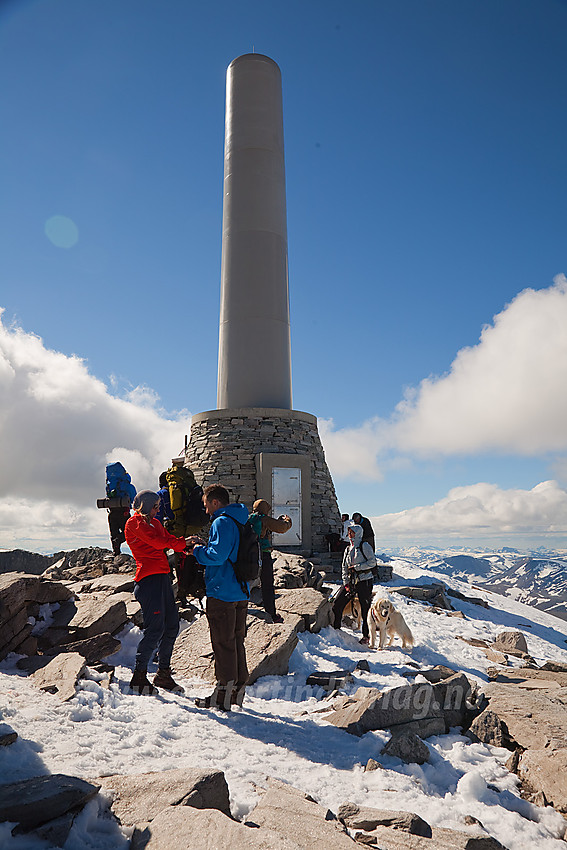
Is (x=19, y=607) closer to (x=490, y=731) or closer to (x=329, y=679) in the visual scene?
(x=329, y=679)

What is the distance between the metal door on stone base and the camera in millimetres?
16328

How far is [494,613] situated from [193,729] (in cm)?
1260

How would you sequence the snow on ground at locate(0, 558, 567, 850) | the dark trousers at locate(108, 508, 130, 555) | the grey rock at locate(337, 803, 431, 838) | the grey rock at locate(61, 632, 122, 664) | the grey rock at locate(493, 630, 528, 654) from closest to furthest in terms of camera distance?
the grey rock at locate(337, 803, 431, 838) < the snow on ground at locate(0, 558, 567, 850) < the grey rock at locate(61, 632, 122, 664) < the grey rock at locate(493, 630, 528, 654) < the dark trousers at locate(108, 508, 130, 555)

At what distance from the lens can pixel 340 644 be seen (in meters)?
8.90

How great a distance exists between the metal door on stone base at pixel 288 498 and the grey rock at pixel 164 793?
12972mm

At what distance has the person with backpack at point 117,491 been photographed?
11.1m

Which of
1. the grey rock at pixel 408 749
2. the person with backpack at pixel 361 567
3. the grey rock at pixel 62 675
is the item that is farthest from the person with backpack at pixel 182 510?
the person with backpack at pixel 361 567

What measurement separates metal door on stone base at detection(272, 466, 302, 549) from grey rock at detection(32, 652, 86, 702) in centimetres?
1077

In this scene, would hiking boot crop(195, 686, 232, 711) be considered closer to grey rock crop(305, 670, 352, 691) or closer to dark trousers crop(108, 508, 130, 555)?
grey rock crop(305, 670, 352, 691)

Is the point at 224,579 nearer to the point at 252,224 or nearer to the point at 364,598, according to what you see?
the point at 364,598

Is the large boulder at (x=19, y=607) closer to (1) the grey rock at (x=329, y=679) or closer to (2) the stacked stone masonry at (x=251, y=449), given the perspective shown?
(1) the grey rock at (x=329, y=679)

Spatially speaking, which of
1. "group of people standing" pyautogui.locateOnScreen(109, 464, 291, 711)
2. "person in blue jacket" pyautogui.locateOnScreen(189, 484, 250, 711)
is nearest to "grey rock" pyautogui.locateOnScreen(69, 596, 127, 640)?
"group of people standing" pyautogui.locateOnScreen(109, 464, 291, 711)

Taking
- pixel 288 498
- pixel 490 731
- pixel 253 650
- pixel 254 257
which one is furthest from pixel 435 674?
pixel 254 257

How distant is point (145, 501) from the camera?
221 inches
